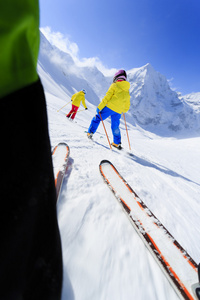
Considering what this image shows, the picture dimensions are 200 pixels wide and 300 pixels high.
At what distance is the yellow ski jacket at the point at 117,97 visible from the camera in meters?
4.28

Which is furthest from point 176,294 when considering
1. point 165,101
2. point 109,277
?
point 165,101

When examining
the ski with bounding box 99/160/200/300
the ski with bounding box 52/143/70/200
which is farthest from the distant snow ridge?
the ski with bounding box 99/160/200/300

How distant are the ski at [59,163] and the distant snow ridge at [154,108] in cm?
15768

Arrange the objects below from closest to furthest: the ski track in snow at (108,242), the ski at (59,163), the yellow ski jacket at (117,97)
Answer: the ski track in snow at (108,242) < the ski at (59,163) < the yellow ski jacket at (117,97)

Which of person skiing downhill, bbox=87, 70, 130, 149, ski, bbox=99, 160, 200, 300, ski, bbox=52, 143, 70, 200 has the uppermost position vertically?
person skiing downhill, bbox=87, 70, 130, 149

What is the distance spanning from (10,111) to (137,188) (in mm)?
1868

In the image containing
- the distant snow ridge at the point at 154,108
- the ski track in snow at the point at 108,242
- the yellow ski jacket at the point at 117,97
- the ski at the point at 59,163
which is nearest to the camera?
the ski track in snow at the point at 108,242

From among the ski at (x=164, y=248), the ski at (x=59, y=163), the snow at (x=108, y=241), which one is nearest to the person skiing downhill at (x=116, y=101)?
the ski at (x=59, y=163)

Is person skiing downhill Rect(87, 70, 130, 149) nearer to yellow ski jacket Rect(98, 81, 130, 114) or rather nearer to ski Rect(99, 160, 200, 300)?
yellow ski jacket Rect(98, 81, 130, 114)

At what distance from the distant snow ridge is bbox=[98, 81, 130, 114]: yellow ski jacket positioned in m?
155

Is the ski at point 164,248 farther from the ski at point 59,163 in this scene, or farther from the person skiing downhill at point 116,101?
the person skiing downhill at point 116,101

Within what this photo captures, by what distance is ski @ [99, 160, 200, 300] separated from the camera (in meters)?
0.88

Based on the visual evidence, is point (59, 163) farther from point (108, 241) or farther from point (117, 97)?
point (117, 97)

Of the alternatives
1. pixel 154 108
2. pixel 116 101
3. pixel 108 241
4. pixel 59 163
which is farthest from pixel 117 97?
pixel 154 108
